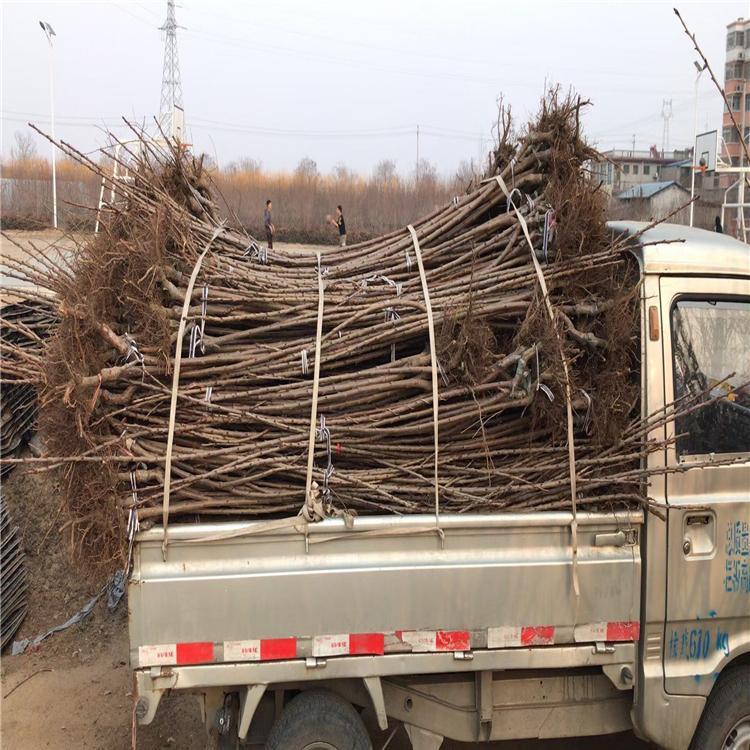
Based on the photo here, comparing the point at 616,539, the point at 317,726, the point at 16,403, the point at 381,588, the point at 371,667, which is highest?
the point at 16,403

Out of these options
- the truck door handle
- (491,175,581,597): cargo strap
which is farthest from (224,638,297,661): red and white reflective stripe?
the truck door handle

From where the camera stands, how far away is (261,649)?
98.1 inches

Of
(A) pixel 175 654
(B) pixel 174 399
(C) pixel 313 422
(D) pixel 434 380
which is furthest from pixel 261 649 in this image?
(D) pixel 434 380

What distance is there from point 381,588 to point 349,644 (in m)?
0.23

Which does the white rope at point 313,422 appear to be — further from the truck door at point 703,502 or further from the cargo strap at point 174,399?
the truck door at point 703,502

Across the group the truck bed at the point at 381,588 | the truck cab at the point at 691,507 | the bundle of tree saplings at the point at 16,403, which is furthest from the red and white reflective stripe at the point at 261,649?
the bundle of tree saplings at the point at 16,403

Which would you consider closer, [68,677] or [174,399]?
[174,399]

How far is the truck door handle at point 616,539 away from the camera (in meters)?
2.71

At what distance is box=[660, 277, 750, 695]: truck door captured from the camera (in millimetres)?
2789

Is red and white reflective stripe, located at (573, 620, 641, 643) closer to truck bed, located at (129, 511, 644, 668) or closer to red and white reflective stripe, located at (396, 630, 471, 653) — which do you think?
truck bed, located at (129, 511, 644, 668)

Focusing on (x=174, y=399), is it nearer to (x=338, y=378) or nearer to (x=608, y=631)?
(x=338, y=378)

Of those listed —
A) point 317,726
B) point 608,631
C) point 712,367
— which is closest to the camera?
point 317,726

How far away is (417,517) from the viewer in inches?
103

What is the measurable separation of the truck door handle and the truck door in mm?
158
